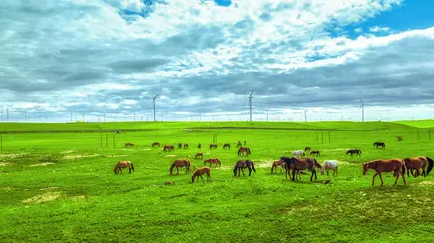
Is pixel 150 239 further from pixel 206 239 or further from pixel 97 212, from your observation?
pixel 97 212

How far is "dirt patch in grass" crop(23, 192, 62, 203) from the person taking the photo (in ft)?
73.9

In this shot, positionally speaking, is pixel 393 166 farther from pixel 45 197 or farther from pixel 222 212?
pixel 45 197

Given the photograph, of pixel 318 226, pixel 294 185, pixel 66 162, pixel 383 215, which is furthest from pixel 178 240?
pixel 66 162

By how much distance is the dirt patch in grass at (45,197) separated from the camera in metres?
22.5

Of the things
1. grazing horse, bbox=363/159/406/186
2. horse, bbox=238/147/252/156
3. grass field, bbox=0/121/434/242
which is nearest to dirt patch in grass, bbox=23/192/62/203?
grass field, bbox=0/121/434/242

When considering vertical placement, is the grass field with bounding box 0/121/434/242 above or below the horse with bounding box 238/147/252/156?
below

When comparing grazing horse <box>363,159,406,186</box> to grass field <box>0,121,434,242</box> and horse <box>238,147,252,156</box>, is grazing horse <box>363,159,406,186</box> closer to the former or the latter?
grass field <box>0,121,434,242</box>

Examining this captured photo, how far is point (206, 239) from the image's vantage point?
46.7 ft

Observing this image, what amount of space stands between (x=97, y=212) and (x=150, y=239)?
5732 mm

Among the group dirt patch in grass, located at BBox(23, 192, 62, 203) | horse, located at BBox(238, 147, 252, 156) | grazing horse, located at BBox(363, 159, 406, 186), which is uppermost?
grazing horse, located at BBox(363, 159, 406, 186)

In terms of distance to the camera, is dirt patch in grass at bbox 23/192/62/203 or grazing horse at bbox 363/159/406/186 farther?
dirt patch in grass at bbox 23/192/62/203

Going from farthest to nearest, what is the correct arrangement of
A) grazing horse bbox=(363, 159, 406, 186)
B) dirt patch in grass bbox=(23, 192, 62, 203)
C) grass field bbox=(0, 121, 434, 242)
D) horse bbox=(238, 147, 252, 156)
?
horse bbox=(238, 147, 252, 156)
dirt patch in grass bbox=(23, 192, 62, 203)
grazing horse bbox=(363, 159, 406, 186)
grass field bbox=(0, 121, 434, 242)

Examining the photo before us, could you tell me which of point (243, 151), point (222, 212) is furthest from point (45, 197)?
point (243, 151)

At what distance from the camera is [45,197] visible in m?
23.3
